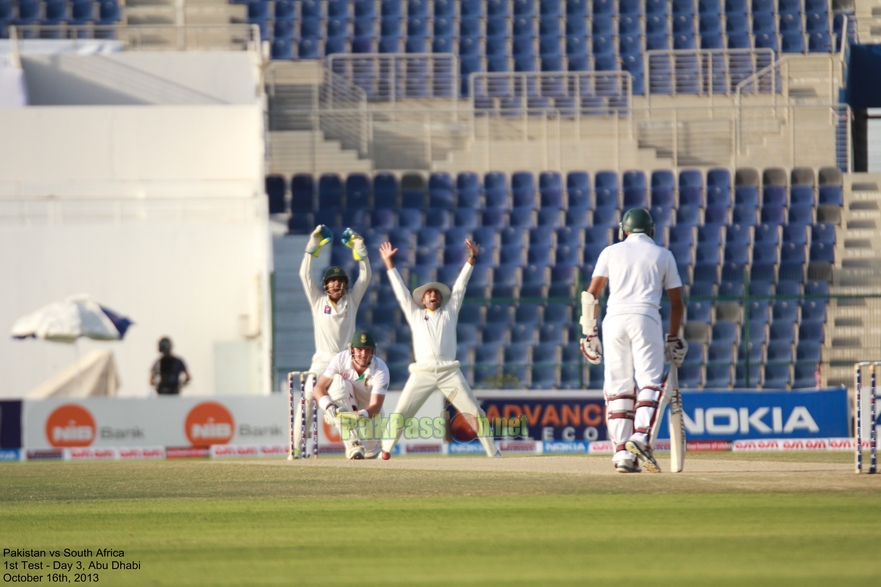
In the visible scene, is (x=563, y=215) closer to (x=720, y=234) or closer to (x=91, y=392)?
(x=720, y=234)

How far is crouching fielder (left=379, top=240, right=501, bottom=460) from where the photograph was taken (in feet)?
36.3

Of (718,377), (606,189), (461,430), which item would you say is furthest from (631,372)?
(606,189)

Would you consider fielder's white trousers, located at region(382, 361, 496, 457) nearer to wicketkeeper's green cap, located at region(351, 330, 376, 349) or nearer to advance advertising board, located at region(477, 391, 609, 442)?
wicketkeeper's green cap, located at region(351, 330, 376, 349)

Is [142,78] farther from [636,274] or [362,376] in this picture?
[636,274]

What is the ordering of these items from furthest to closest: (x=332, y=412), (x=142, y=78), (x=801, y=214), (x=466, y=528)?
(x=142, y=78), (x=801, y=214), (x=332, y=412), (x=466, y=528)

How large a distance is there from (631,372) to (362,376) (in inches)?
136

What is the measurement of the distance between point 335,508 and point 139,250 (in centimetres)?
1421

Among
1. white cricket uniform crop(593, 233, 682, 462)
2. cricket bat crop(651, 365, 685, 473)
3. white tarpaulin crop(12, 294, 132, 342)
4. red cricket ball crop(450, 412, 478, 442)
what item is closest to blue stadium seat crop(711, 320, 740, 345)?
red cricket ball crop(450, 412, 478, 442)

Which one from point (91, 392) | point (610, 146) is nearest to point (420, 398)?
point (91, 392)

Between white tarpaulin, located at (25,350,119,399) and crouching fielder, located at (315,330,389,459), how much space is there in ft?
27.7

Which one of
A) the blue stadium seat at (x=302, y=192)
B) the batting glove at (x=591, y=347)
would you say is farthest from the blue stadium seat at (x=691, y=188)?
the batting glove at (x=591, y=347)

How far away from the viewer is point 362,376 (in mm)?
11273

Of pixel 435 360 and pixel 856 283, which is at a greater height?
pixel 856 283

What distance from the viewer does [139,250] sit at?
20203 millimetres
